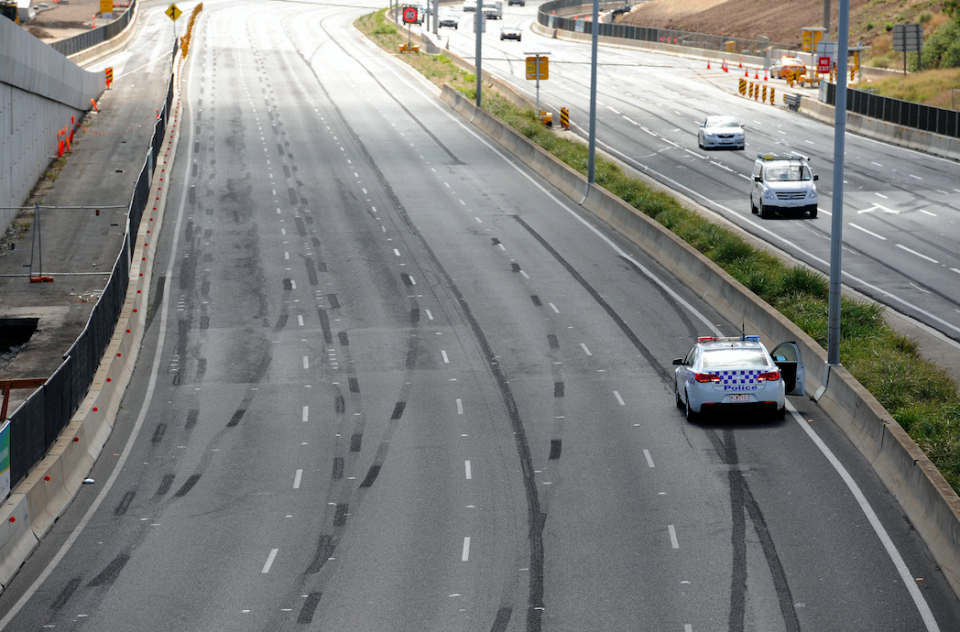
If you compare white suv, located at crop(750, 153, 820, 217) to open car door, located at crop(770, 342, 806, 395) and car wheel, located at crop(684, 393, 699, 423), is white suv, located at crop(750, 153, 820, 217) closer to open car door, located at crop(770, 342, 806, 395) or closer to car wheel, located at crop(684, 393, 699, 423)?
open car door, located at crop(770, 342, 806, 395)

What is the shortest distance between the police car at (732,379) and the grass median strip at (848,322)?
75.8 inches

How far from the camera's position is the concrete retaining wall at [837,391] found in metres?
15.6

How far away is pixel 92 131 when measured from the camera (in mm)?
54594

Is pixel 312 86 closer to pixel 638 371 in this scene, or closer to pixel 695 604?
pixel 638 371

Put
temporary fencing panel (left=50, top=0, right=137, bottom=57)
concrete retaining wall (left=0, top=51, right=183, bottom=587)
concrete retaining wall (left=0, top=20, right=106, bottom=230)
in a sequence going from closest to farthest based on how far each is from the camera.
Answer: concrete retaining wall (left=0, top=51, right=183, bottom=587) → concrete retaining wall (left=0, top=20, right=106, bottom=230) → temporary fencing panel (left=50, top=0, right=137, bottom=57)

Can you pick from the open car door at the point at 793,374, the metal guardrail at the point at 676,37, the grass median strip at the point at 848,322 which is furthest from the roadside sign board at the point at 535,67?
the metal guardrail at the point at 676,37

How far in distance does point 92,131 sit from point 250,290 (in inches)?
1045

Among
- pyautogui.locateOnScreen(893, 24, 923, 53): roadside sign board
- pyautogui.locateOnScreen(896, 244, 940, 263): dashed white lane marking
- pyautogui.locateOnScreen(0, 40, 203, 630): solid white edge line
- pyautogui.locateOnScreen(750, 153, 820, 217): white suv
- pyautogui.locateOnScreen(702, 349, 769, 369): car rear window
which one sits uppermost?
pyautogui.locateOnScreen(893, 24, 923, 53): roadside sign board

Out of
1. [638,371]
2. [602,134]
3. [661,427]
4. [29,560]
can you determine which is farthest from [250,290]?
[602,134]

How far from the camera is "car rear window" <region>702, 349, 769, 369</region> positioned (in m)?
21.0

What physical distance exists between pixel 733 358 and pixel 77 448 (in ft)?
36.8

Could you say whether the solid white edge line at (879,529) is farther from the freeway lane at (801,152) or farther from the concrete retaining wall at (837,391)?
the freeway lane at (801,152)

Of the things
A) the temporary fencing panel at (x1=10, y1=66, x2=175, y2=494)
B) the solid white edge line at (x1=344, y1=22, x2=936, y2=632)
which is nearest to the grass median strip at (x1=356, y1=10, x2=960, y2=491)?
the solid white edge line at (x1=344, y1=22, x2=936, y2=632)

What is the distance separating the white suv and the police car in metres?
18.7
